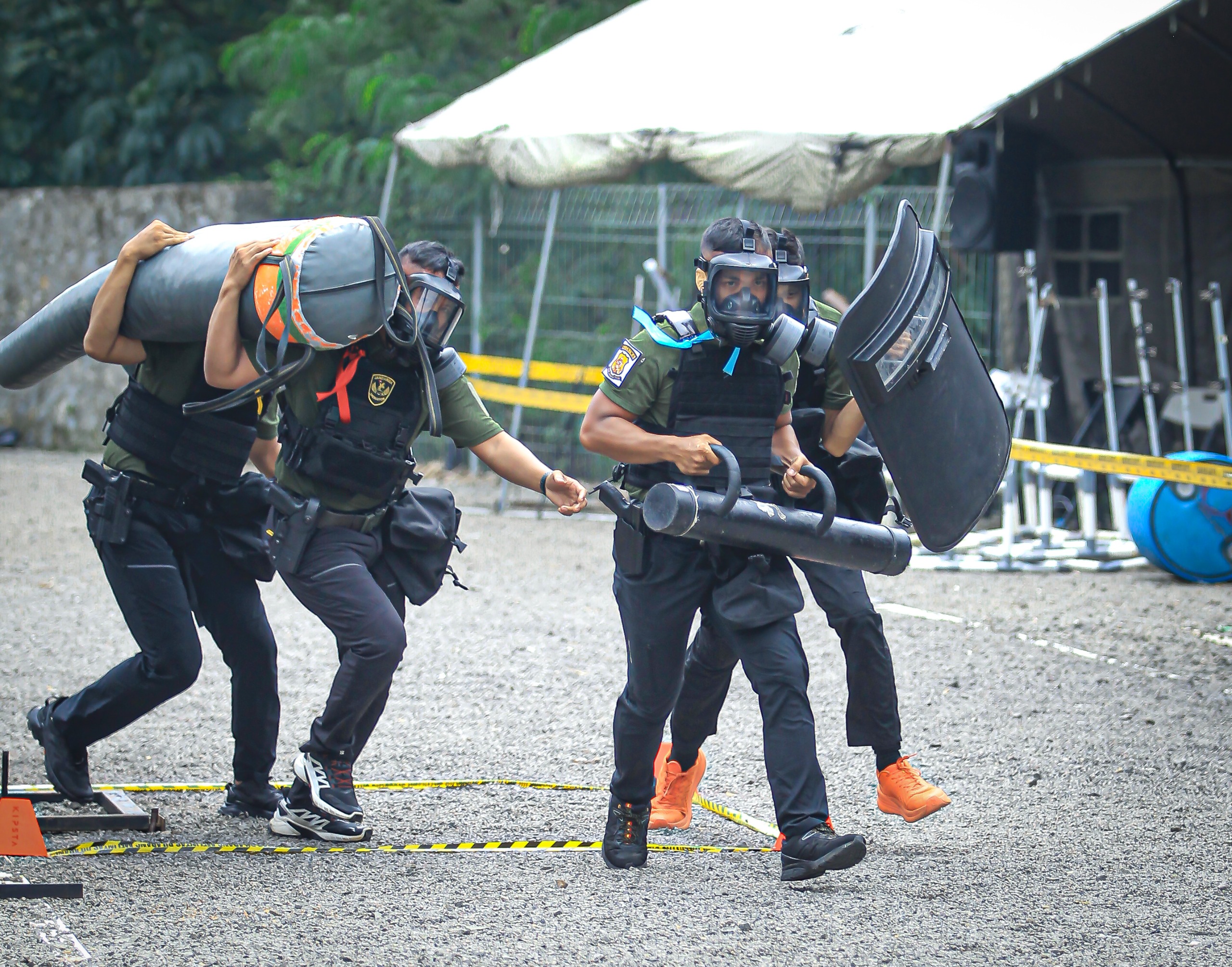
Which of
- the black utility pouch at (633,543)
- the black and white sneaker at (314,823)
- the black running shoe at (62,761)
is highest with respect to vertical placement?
the black utility pouch at (633,543)

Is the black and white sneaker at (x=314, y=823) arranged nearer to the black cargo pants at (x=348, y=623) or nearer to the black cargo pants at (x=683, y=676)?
the black cargo pants at (x=348, y=623)

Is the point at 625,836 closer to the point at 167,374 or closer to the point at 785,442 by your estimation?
the point at 785,442

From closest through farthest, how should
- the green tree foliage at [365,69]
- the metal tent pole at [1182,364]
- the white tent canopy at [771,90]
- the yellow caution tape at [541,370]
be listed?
the white tent canopy at [771,90], the metal tent pole at [1182,364], the yellow caution tape at [541,370], the green tree foliage at [365,69]

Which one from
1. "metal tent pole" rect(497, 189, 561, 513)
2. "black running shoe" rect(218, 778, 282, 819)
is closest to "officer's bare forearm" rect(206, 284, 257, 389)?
"black running shoe" rect(218, 778, 282, 819)

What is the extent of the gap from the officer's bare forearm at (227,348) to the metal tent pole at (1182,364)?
308 inches

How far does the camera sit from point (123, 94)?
18609mm

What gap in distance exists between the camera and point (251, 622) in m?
4.80

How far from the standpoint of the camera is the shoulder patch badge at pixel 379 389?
14.8ft

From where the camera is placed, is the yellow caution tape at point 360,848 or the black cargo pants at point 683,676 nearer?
the black cargo pants at point 683,676

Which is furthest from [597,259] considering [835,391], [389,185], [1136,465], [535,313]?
[835,391]

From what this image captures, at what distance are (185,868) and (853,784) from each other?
2267 millimetres

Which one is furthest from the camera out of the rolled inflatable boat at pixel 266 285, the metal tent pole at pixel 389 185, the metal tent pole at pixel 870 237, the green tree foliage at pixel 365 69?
the green tree foliage at pixel 365 69

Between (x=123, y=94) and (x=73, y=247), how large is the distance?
298 cm

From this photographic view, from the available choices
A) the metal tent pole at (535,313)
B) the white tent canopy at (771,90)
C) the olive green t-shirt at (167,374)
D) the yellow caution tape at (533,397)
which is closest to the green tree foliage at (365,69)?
the white tent canopy at (771,90)
